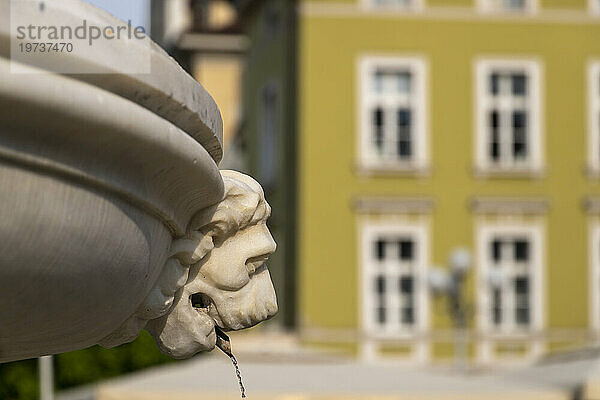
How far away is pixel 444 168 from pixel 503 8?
2.87 meters

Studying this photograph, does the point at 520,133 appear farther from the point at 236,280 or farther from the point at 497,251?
the point at 236,280

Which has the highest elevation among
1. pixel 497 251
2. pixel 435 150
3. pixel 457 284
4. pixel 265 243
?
pixel 435 150

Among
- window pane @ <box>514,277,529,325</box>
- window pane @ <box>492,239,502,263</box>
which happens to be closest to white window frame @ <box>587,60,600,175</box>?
window pane @ <box>492,239,502,263</box>

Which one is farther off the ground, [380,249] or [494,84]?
[494,84]

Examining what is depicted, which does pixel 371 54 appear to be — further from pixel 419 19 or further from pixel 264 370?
pixel 264 370

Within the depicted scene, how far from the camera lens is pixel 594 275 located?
20.8m

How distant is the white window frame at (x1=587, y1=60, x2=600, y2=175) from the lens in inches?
823

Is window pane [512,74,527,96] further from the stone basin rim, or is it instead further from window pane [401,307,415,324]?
the stone basin rim

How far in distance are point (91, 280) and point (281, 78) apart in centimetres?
2114

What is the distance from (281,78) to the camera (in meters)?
22.5

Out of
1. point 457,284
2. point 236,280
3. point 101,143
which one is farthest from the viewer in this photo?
point 457,284

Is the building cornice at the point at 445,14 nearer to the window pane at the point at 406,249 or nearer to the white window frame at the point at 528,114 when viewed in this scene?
the white window frame at the point at 528,114

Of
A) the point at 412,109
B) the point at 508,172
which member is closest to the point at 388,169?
the point at 412,109

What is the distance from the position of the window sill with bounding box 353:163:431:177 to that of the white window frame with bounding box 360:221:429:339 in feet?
2.63
